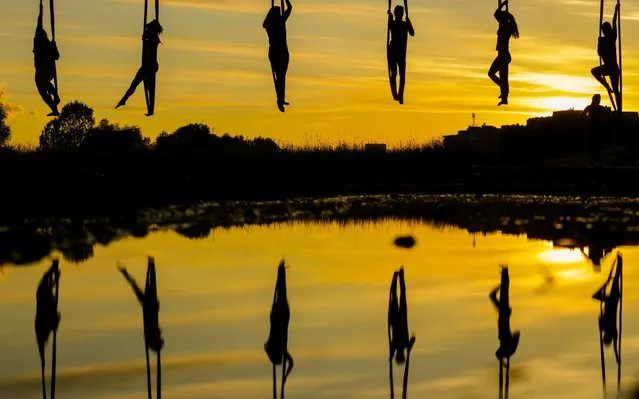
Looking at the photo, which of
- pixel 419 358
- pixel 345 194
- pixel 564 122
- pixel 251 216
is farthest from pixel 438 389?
pixel 564 122

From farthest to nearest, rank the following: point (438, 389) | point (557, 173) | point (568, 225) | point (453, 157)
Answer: point (453, 157) → point (557, 173) → point (568, 225) → point (438, 389)

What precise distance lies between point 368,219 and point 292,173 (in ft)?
96.2

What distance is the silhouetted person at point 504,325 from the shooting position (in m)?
16.4

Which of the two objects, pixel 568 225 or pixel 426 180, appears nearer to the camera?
pixel 568 225

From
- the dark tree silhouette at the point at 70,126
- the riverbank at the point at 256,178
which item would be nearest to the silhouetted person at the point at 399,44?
the riverbank at the point at 256,178

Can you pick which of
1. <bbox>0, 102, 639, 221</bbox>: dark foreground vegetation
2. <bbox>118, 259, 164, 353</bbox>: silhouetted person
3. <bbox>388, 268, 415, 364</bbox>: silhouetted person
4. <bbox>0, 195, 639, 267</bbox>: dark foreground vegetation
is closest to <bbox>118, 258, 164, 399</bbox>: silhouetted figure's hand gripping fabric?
<bbox>118, 259, 164, 353</bbox>: silhouetted person

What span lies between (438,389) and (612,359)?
8.89 feet

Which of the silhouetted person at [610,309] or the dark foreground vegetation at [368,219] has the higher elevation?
the silhouetted person at [610,309]

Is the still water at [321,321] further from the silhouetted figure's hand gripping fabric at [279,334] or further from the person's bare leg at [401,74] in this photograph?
the person's bare leg at [401,74]

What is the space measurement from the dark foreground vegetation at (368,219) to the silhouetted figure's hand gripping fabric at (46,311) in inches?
86.8

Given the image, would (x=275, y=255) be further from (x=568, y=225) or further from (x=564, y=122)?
(x=564, y=122)

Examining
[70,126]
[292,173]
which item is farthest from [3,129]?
[292,173]

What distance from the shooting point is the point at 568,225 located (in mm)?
36812

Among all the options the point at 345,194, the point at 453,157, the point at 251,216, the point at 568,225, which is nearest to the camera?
the point at 568,225
